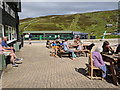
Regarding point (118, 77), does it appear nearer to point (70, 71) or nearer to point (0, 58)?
point (70, 71)

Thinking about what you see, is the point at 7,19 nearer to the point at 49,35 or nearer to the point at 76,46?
the point at 76,46

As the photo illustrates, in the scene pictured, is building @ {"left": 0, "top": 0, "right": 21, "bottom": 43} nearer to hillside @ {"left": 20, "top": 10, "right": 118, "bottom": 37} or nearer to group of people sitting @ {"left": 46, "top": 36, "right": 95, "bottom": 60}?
group of people sitting @ {"left": 46, "top": 36, "right": 95, "bottom": 60}

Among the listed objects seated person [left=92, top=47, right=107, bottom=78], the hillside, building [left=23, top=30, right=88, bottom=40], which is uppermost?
the hillside

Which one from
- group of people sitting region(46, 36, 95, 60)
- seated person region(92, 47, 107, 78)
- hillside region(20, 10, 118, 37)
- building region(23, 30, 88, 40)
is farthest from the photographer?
hillside region(20, 10, 118, 37)

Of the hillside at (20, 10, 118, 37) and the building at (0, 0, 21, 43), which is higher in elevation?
the hillside at (20, 10, 118, 37)

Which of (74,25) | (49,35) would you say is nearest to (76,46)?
(49,35)

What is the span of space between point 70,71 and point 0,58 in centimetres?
292

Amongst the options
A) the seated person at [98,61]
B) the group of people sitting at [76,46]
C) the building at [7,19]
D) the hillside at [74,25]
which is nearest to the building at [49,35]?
the hillside at [74,25]

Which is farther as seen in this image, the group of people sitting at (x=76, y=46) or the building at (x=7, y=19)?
the group of people sitting at (x=76, y=46)

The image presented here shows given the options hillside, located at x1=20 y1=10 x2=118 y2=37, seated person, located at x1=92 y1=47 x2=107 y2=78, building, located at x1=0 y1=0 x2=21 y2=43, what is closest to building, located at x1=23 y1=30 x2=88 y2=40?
hillside, located at x1=20 y1=10 x2=118 y2=37

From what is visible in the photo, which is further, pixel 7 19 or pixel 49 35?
pixel 49 35

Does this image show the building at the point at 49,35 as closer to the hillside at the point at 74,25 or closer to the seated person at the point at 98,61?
the hillside at the point at 74,25

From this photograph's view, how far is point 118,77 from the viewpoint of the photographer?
20.2 ft

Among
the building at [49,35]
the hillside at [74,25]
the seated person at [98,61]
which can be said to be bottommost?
the seated person at [98,61]
